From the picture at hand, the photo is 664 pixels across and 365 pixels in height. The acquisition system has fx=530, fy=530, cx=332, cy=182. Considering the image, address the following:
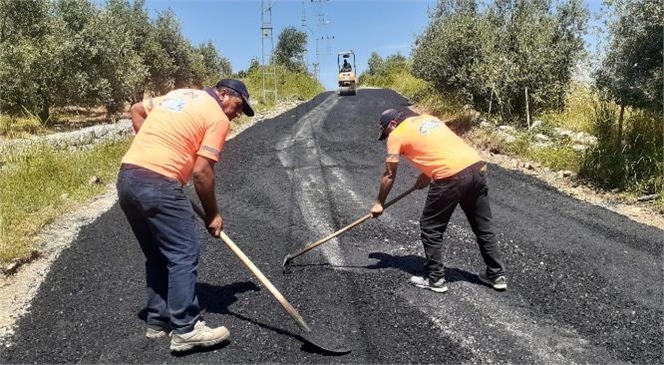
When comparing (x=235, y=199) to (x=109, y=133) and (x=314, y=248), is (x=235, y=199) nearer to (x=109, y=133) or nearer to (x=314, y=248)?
(x=314, y=248)

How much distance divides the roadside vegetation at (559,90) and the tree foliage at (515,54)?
0.02 metres

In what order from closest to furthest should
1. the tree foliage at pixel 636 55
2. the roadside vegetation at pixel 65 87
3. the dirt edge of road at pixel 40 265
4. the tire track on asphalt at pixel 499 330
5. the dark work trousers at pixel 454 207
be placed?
1. the tire track on asphalt at pixel 499 330
2. the dirt edge of road at pixel 40 265
3. the dark work trousers at pixel 454 207
4. the roadside vegetation at pixel 65 87
5. the tree foliage at pixel 636 55

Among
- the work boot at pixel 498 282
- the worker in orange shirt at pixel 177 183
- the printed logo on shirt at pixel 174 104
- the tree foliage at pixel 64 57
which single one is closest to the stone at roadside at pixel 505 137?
the work boot at pixel 498 282

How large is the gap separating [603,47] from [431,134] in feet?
15.6

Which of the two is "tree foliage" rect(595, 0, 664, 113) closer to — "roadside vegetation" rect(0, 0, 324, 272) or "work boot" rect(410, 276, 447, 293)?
"work boot" rect(410, 276, 447, 293)

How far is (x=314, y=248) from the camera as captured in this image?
5012 millimetres

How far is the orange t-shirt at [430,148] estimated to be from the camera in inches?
159

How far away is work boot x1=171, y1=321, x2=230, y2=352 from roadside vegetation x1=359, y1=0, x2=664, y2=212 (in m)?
5.81

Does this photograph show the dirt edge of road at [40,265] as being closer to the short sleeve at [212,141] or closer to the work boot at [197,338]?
the work boot at [197,338]

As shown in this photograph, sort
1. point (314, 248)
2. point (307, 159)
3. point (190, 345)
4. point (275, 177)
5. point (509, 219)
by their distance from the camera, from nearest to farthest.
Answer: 1. point (190, 345)
2. point (314, 248)
3. point (509, 219)
4. point (275, 177)
5. point (307, 159)

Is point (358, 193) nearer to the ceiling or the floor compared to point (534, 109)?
nearer to the floor

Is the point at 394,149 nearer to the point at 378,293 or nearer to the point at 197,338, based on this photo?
the point at 378,293

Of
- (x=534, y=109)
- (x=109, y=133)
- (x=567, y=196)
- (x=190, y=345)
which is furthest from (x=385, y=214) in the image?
(x=109, y=133)

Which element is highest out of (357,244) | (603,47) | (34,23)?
(34,23)
